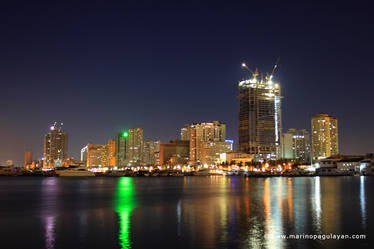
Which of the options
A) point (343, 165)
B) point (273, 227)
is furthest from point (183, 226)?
point (343, 165)

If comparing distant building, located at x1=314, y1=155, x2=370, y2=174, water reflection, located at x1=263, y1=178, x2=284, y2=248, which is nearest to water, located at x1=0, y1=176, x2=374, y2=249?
water reflection, located at x1=263, y1=178, x2=284, y2=248

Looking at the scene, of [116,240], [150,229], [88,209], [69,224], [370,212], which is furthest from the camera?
[88,209]

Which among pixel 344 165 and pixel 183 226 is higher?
pixel 344 165

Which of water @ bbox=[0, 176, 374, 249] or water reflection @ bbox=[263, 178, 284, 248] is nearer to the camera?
water reflection @ bbox=[263, 178, 284, 248]

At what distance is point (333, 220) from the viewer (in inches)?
1316

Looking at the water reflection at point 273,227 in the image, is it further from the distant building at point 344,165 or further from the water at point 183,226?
the distant building at point 344,165

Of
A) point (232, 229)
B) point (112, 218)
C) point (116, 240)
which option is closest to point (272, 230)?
point (232, 229)

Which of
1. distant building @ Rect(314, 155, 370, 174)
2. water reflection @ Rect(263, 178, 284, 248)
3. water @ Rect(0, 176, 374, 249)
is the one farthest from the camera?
distant building @ Rect(314, 155, 370, 174)

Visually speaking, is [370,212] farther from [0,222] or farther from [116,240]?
[0,222]

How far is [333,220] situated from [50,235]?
24.4 metres

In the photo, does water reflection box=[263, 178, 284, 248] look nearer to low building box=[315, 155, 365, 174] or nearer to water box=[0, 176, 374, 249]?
water box=[0, 176, 374, 249]

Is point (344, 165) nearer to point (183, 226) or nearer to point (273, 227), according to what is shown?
point (273, 227)

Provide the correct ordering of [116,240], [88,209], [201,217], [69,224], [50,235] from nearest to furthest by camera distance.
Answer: [116,240], [50,235], [69,224], [201,217], [88,209]

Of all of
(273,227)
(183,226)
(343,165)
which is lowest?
(183,226)
